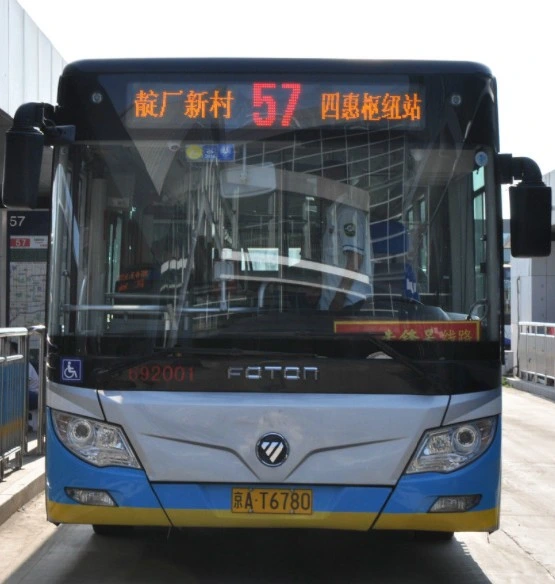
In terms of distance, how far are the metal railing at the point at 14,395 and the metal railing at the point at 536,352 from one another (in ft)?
43.3

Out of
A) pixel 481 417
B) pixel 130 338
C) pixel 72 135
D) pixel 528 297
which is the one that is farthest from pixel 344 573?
pixel 528 297

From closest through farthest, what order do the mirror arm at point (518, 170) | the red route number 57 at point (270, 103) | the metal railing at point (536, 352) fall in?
the red route number 57 at point (270, 103) → the mirror arm at point (518, 170) → the metal railing at point (536, 352)

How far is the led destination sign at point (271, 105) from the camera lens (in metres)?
5.48

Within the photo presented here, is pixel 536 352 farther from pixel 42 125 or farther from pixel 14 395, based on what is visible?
pixel 42 125

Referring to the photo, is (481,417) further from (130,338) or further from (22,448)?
(22,448)

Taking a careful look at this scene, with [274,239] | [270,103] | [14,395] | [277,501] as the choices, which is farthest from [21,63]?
[277,501]

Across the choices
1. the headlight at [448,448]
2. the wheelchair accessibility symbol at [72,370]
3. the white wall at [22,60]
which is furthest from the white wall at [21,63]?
the headlight at [448,448]

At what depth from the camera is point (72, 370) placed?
5.37 m

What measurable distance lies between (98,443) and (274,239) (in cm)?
142

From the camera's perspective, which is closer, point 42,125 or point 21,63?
point 42,125

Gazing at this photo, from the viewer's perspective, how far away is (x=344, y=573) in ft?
19.9

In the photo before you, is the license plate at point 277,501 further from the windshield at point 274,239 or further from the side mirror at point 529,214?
the side mirror at point 529,214

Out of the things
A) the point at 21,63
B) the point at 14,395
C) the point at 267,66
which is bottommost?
the point at 14,395

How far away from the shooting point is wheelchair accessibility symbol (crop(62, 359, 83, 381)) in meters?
5.36
